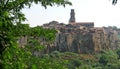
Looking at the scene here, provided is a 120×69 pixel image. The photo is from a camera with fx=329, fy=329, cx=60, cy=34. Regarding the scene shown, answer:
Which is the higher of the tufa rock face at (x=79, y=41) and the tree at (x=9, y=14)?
the tree at (x=9, y=14)

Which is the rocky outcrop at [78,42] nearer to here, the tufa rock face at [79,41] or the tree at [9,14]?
the tufa rock face at [79,41]

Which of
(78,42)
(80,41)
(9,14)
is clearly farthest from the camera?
(80,41)

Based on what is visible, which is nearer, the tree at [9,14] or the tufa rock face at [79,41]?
the tree at [9,14]

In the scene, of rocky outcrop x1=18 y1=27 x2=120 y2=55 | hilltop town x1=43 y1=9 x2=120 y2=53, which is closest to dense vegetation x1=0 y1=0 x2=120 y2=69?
rocky outcrop x1=18 y1=27 x2=120 y2=55

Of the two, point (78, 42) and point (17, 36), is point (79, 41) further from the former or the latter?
point (17, 36)

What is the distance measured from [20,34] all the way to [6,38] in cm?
74

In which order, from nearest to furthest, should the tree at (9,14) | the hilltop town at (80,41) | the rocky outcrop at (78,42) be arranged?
the tree at (9,14), the rocky outcrop at (78,42), the hilltop town at (80,41)

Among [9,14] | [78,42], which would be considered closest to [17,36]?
[9,14]

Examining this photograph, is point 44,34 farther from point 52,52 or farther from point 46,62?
point 52,52

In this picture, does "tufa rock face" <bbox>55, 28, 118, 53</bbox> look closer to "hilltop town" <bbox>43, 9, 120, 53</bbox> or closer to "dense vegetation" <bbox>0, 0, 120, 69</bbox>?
"hilltop town" <bbox>43, 9, 120, 53</bbox>

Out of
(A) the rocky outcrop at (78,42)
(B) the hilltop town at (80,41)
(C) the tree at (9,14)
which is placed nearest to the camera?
(C) the tree at (9,14)

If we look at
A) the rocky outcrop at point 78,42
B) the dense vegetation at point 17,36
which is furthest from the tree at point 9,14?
the rocky outcrop at point 78,42

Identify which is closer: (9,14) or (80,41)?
(9,14)

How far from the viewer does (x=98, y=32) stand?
5212 inches
